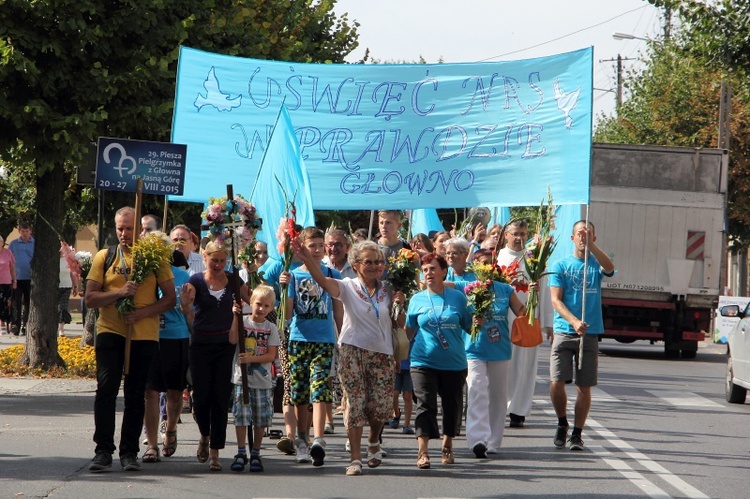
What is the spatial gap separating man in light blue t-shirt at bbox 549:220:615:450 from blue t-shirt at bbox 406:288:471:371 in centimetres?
140

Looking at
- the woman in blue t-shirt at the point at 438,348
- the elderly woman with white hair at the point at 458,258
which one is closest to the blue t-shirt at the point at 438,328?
the woman in blue t-shirt at the point at 438,348

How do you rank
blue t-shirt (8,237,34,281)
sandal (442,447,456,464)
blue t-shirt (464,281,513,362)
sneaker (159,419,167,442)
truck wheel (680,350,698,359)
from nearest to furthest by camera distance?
1. sandal (442,447,456,464)
2. blue t-shirt (464,281,513,362)
3. sneaker (159,419,167,442)
4. blue t-shirt (8,237,34,281)
5. truck wheel (680,350,698,359)

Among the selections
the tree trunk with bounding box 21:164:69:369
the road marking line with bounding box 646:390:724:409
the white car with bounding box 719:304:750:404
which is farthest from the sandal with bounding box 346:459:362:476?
the tree trunk with bounding box 21:164:69:369

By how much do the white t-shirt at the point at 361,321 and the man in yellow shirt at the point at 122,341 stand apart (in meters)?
1.27

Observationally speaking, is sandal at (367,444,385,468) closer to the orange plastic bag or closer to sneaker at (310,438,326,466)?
sneaker at (310,438,326,466)

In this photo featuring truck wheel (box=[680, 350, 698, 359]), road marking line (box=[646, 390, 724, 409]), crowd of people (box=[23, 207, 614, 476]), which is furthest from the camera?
truck wheel (box=[680, 350, 698, 359])

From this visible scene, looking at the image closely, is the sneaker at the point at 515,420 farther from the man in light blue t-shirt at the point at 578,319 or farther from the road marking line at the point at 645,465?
the man in light blue t-shirt at the point at 578,319

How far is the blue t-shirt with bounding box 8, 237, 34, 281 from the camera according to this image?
24.6 meters

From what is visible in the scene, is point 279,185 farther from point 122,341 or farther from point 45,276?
point 45,276

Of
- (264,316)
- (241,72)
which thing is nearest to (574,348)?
(264,316)

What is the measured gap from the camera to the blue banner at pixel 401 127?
44.1 feet

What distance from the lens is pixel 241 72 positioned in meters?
14.8

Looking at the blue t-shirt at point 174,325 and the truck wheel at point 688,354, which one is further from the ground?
the blue t-shirt at point 174,325

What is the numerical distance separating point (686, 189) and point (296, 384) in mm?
15511
